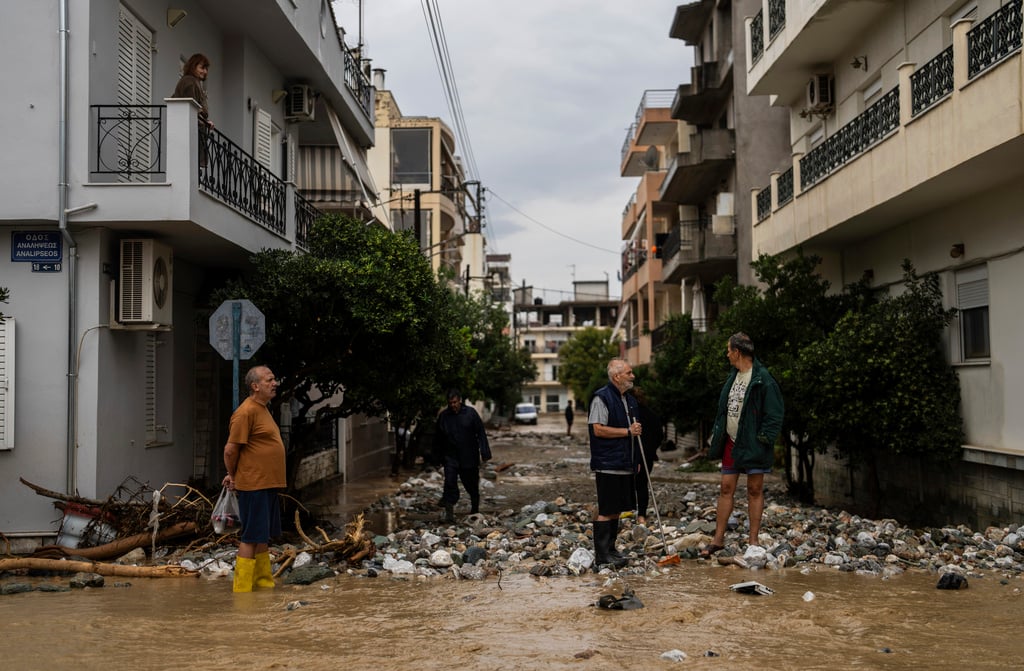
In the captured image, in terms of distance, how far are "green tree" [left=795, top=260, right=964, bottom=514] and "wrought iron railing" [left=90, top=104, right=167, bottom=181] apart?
29.9 feet

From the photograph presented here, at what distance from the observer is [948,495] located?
1472 centimetres

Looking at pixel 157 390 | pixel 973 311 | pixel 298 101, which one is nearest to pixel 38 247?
pixel 157 390

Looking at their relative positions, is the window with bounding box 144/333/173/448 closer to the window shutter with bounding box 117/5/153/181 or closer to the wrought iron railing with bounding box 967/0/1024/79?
the window shutter with bounding box 117/5/153/181

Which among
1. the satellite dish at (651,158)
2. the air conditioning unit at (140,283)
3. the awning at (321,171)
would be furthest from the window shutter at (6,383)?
the satellite dish at (651,158)

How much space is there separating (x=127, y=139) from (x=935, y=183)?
10064 millimetres

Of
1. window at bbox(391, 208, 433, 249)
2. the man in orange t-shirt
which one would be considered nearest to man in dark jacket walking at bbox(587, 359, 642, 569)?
the man in orange t-shirt

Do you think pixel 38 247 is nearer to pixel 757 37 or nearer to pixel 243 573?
pixel 243 573

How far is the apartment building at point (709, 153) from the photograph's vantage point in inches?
1196

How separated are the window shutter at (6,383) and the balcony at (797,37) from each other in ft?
42.8

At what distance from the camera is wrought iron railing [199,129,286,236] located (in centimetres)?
1321

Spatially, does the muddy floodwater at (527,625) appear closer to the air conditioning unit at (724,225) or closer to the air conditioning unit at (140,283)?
the air conditioning unit at (140,283)

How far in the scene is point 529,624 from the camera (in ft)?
25.9

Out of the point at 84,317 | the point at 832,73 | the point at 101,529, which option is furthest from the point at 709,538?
the point at 832,73

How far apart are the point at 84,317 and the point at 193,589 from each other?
3.74 meters
